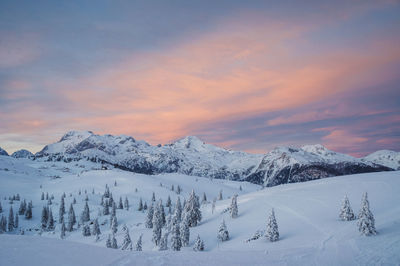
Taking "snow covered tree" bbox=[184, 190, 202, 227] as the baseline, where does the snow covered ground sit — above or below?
above

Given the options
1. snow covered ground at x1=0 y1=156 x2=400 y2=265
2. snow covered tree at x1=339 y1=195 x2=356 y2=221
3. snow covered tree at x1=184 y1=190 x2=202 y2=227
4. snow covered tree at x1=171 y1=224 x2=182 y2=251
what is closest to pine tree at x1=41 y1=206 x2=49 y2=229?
snow covered ground at x1=0 y1=156 x2=400 y2=265

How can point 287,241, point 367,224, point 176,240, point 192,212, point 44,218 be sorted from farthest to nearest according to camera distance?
point 44,218 → point 192,212 → point 176,240 → point 287,241 → point 367,224

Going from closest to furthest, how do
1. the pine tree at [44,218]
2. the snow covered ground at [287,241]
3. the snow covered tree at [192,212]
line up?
the snow covered ground at [287,241]
the snow covered tree at [192,212]
the pine tree at [44,218]

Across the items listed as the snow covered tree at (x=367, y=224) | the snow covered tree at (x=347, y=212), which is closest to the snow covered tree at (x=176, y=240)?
the snow covered tree at (x=347, y=212)

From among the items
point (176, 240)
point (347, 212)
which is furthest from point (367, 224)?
point (176, 240)

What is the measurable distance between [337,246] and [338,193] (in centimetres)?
5538

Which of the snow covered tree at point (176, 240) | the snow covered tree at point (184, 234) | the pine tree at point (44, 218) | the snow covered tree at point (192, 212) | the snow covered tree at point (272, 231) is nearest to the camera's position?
the snow covered tree at point (272, 231)

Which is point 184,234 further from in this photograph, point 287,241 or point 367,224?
point 367,224

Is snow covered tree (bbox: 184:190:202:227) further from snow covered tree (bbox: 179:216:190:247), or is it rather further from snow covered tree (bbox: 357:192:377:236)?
snow covered tree (bbox: 357:192:377:236)

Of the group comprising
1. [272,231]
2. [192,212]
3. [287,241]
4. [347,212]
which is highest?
[347,212]

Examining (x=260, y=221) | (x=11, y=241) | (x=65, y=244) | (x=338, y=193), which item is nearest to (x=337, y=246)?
(x=65, y=244)

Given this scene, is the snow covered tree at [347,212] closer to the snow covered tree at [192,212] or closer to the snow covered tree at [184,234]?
the snow covered tree at [184,234]

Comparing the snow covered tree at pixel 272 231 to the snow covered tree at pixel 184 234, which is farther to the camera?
the snow covered tree at pixel 184 234

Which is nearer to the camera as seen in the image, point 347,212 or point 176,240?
point 347,212
